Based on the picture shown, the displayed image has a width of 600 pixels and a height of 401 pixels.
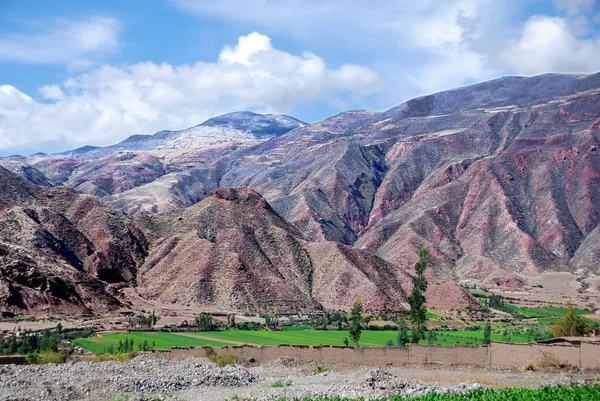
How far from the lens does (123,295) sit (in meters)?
89.1

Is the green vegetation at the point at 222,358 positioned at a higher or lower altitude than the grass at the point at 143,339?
higher

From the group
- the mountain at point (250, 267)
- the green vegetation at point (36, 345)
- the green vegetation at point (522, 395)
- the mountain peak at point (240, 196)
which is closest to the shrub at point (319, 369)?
the green vegetation at point (522, 395)

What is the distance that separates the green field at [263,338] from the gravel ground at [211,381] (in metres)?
20.9

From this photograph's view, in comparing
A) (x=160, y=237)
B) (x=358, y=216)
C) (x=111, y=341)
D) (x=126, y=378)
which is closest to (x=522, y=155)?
(x=358, y=216)

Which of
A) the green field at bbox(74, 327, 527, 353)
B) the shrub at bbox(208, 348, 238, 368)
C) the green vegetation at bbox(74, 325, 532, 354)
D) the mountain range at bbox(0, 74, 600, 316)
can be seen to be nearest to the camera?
the shrub at bbox(208, 348, 238, 368)

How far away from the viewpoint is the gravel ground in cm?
2872

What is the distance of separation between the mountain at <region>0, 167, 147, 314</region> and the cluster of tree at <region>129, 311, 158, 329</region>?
6931 millimetres

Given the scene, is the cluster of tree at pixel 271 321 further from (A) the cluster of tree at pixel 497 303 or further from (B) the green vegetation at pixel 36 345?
(A) the cluster of tree at pixel 497 303

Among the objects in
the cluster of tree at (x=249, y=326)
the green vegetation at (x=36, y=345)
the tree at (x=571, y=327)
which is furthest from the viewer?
the cluster of tree at (x=249, y=326)

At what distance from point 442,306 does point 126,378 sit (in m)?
75.6

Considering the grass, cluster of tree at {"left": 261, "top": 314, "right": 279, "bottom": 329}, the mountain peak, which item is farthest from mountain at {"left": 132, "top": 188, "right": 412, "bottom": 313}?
the grass

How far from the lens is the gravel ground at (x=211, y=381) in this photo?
94.2 ft

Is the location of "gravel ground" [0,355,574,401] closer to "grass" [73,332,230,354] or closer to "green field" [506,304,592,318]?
"grass" [73,332,230,354]

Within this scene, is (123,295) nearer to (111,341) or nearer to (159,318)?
(159,318)
